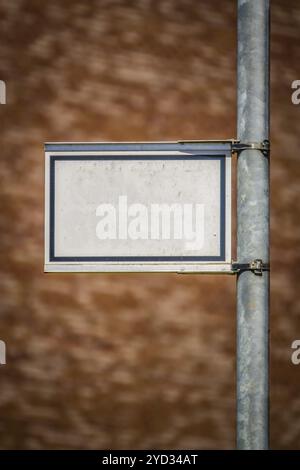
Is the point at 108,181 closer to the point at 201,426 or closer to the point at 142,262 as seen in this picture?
the point at 142,262

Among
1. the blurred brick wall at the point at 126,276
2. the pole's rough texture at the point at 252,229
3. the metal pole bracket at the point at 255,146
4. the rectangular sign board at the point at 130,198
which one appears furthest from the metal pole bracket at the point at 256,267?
the blurred brick wall at the point at 126,276

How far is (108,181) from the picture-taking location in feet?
6.10

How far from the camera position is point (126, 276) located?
3.07 metres

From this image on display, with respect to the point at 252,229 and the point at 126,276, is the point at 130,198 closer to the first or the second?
the point at 252,229

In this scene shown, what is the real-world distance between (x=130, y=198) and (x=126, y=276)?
121 cm

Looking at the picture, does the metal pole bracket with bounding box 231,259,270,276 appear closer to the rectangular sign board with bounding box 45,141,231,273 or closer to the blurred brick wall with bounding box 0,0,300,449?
the rectangular sign board with bounding box 45,141,231,273

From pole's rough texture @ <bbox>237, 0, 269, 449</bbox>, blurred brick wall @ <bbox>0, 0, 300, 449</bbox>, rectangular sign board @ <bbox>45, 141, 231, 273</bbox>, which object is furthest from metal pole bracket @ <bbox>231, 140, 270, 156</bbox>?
blurred brick wall @ <bbox>0, 0, 300, 449</bbox>

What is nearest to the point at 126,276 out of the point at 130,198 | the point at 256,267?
the point at 130,198

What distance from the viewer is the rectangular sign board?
1.75 metres

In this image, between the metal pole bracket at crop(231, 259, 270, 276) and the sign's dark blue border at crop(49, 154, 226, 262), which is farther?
the sign's dark blue border at crop(49, 154, 226, 262)

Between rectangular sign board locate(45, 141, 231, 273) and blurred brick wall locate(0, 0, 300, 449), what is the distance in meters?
1.24

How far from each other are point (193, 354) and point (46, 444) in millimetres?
904

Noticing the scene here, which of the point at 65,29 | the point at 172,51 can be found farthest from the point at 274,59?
the point at 65,29
